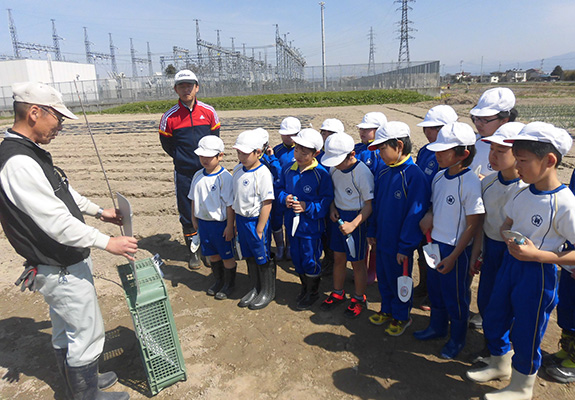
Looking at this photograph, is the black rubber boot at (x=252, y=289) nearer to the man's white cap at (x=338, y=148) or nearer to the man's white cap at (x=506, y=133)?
the man's white cap at (x=338, y=148)

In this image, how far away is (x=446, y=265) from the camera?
2.75 metres

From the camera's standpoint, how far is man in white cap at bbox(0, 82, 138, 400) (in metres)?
2.15

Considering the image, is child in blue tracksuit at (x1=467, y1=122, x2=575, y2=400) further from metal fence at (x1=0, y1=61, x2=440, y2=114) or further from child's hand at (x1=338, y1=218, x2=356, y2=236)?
metal fence at (x1=0, y1=61, x2=440, y2=114)

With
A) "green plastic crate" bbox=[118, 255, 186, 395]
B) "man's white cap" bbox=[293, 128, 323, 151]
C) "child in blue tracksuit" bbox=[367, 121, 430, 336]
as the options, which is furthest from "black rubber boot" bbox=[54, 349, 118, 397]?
"man's white cap" bbox=[293, 128, 323, 151]

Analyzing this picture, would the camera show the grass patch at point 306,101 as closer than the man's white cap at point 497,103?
No

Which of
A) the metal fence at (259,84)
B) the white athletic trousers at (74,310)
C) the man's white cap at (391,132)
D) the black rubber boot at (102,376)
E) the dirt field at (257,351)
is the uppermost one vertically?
the metal fence at (259,84)

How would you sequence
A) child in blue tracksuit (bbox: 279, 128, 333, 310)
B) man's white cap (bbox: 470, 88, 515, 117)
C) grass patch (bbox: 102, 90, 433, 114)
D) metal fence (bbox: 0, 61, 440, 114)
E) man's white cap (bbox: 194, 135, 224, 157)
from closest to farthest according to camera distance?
1. man's white cap (bbox: 470, 88, 515, 117)
2. child in blue tracksuit (bbox: 279, 128, 333, 310)
3. man's white cap (bbox: 194, 135, 224, 157)
4. grass patch (bbox: 102, 90, 433, 114)
5. metal fence (bbox: 0, 61, 440, 114)

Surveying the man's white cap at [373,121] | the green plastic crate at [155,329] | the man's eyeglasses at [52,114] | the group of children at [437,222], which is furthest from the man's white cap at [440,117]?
the man's eyeglasses at [52,114]

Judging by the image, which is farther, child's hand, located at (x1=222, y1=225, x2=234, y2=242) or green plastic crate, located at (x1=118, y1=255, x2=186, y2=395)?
child's hand, located at (x1=222, y1=225, x2=234, y2=242)

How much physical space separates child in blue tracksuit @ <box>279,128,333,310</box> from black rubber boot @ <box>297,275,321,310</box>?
8 centimetres

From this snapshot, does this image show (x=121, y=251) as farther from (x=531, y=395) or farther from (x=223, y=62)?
(x=223, y=62)

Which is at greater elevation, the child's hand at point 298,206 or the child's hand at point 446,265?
the child's hand at point 298,206

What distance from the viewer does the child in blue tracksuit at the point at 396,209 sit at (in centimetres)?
290

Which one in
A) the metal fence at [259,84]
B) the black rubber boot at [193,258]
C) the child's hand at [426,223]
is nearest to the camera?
the child's hand at [426,223]
